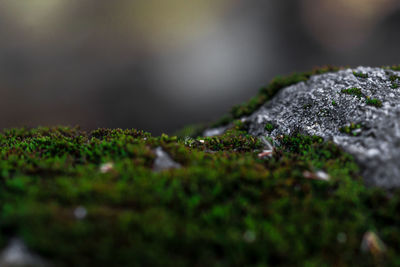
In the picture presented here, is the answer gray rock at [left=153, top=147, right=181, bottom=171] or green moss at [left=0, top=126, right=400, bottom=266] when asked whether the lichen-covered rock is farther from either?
gray rock at [left=153, top=147, right=181, bottom=171]

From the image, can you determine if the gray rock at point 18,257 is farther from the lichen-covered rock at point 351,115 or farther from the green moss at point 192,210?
the lichen-covered rock at point 351,115

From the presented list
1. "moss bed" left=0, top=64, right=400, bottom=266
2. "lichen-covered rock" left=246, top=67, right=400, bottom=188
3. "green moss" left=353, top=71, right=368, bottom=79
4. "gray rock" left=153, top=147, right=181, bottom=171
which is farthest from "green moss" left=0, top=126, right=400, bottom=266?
"green moss" left=353, top=71, right=368, bottom=79

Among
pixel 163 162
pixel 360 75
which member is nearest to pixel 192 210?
pixel 163 162

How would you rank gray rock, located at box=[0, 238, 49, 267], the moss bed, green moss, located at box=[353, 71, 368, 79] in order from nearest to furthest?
gray rock, located at box=[0, 238, 49, 267], the moss bed, green moss, located at box=[353, 71, 368, 79]

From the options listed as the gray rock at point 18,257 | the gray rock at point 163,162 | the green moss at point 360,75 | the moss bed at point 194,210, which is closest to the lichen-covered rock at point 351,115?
the green moss at point 360,75

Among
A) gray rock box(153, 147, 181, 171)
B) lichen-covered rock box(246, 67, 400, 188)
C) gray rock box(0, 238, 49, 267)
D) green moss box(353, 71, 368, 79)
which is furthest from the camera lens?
green moss box(353, 71, 368, 79)

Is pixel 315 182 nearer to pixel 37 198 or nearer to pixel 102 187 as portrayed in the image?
pixel 102 187

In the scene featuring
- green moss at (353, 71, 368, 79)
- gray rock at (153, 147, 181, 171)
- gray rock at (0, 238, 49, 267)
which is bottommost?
gray rock at (0, 238, 49, 267)
